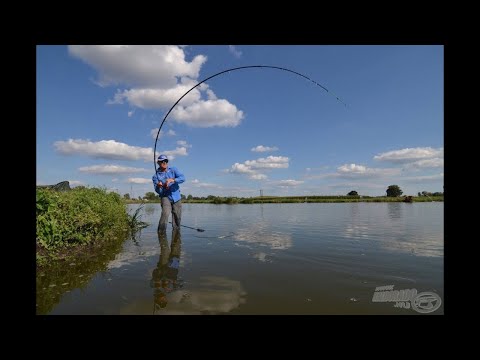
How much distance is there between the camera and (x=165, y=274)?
6.10 m

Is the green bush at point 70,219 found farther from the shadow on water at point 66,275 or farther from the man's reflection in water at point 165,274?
the man's reflection in water at point 165,274

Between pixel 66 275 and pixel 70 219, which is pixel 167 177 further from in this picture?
pixel 66 275

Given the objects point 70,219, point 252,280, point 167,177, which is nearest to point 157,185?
point 167,177

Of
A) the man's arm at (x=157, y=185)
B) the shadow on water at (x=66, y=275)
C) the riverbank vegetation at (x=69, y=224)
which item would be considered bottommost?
the shadow on water at (x=66, y=275)

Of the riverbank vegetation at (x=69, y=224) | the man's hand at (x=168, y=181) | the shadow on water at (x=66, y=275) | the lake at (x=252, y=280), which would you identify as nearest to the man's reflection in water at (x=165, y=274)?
the lake at (x=252, y=280)

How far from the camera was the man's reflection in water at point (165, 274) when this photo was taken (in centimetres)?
467

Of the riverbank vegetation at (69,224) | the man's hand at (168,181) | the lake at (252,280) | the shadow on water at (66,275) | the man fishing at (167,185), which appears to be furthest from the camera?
the man fishing at (167,185)

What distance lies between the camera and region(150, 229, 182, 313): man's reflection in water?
15.3ft

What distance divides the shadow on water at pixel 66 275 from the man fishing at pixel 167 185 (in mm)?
3408

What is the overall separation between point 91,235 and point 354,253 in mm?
8278

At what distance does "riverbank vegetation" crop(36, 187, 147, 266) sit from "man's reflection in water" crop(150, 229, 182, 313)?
235 cm

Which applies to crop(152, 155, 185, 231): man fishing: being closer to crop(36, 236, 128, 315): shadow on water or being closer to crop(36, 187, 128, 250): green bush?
crop(36, 187, 128, 250): green bush
